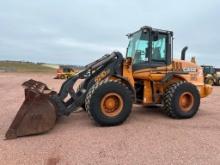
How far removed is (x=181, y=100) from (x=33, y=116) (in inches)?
162

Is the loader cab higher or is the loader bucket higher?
the loader cab

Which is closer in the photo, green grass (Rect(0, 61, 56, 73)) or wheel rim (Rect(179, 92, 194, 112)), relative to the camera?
wheel rim (Rect(179, 92, 194, 112))

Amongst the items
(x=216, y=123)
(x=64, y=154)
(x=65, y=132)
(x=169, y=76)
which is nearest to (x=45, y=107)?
(x=65, y=132)

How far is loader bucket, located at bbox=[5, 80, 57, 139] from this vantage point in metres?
5.61

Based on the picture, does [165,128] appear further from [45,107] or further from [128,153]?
[45,107]

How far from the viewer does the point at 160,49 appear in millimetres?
7938

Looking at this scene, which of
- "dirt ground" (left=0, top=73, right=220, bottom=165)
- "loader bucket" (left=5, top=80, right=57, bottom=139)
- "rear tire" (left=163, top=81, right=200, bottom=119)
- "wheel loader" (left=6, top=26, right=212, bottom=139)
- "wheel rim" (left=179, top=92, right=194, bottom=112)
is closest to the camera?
"dirt ground" (left=0, top=73, right=220, bottom=165)

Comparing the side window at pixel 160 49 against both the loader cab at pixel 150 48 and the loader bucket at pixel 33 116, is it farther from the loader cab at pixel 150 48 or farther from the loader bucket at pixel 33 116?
the loader bucket at pixel 33 116

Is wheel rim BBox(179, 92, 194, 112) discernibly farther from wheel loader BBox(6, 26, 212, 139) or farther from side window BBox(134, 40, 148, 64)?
side window BBox(134, 40, 148, 64)

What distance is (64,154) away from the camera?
4715 millimetres

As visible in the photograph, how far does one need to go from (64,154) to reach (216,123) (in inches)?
169

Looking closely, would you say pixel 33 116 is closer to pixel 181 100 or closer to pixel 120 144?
→ pixel 120 144

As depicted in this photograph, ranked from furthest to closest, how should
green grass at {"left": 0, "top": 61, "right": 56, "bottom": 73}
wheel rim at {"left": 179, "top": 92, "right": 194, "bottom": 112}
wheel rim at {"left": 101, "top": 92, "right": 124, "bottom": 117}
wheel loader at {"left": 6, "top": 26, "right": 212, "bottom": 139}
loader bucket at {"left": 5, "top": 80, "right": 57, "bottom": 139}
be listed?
1. green grass at {"left": 0, "top": 61, "right": 56, "bottom": 73}
2. wheel rim at {"left": 179, "top": 92, "right": 194, "bottom": 112}
3. wheel rim at {"left": 101, "top": 92, "right": 124, "bottom": 117}
4. wheel loader at {"left": 6, "top": 26, "right": 212, "bottom": 139}
5. loader bucket at {"left": 5, "top": 80, "right": 57, "bottom": 139}

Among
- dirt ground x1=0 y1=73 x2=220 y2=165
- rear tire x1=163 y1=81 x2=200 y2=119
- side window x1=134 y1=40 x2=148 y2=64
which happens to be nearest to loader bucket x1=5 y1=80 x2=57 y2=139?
dirt ground x1=0 y1=73 x2=220 y2=165
